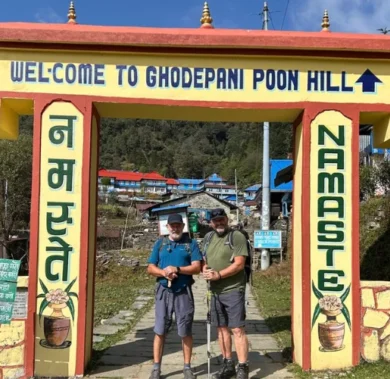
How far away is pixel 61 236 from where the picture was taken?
554 centimetres

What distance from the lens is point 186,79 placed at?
5.79 meters

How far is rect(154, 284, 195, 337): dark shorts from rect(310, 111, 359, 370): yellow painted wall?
4.90 feet

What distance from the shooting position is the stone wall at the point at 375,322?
5.67m

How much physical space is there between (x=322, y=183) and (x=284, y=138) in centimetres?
6581

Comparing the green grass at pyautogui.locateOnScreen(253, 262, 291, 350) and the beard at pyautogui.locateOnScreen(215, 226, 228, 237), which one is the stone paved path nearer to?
the green grass at pyautogui.locateOnScreen(253, 262, 291, 350)

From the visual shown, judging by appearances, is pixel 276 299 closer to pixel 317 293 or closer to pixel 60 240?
pixel 317 293

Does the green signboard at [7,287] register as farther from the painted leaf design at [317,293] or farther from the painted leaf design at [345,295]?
the painted leaf design at [345,295]

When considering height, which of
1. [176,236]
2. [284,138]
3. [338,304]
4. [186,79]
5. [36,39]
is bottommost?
[338,304]

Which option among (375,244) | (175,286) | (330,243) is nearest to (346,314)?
(330,243)

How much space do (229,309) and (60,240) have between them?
207cm

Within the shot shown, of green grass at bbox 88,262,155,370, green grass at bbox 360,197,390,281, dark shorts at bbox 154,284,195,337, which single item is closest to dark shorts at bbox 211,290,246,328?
dark shorts at bbox 154,284,195,337

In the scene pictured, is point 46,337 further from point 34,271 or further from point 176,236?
point 176,236

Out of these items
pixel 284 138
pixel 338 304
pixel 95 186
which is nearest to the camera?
pixel 338 304

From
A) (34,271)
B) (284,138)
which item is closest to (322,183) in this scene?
(34,271)
